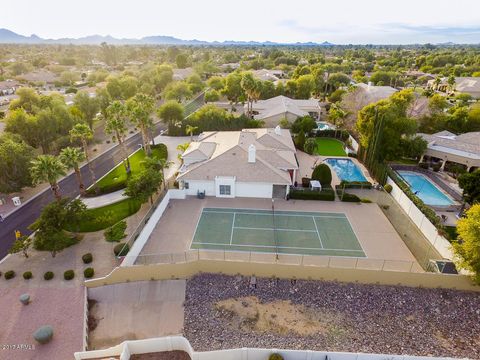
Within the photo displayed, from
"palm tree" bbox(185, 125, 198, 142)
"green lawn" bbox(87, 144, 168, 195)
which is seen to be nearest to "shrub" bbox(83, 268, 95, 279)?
"green lawn" bbox(87, 144, 168, 195)

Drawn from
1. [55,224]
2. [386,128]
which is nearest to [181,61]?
[386,128]

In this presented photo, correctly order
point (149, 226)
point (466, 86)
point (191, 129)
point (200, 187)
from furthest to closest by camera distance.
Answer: point (466, 86)
point (191, 129)
point (200, 187)
point (149, 226)

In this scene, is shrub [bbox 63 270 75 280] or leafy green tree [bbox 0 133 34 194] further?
leafy green tree [bbox 0 133 34 194]

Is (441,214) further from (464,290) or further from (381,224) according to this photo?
(464,290)

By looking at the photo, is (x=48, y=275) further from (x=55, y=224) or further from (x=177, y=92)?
(x=177, y=92)

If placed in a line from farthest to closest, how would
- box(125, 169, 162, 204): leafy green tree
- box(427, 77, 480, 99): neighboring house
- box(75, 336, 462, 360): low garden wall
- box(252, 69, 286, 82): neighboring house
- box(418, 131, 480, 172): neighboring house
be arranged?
1. box(252, 69, 286, 82): neighboring house
2. box(427, 77, 480, 99): neighboring house
3. box(418, 131, 480, 172): neighboring house
4. box(125, 169, 162, 204): leafy green tree
5. box(75, 336, 462, 360): low garden wall

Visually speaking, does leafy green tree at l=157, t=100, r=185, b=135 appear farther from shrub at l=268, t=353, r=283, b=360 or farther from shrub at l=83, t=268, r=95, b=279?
shrub at l=268, t=353, r=283, b=360
